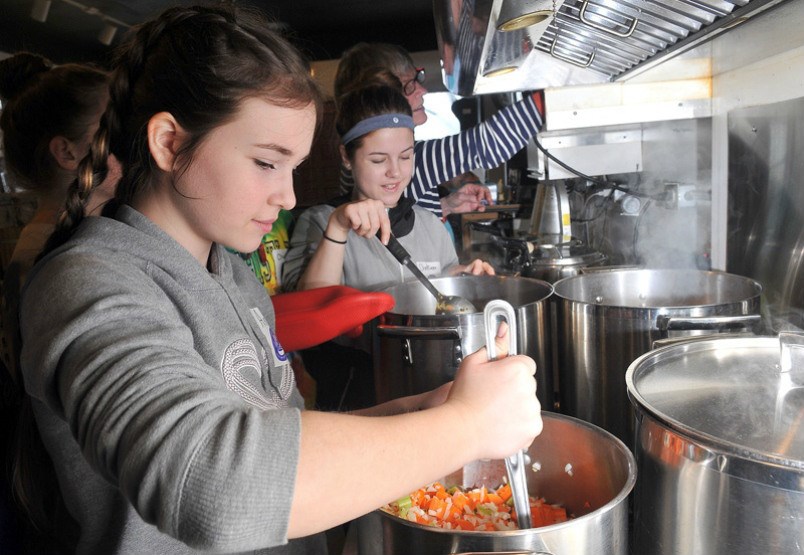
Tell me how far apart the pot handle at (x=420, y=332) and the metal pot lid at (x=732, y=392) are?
268 millimetres

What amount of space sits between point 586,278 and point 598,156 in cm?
61

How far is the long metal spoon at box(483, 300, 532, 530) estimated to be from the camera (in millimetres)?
583

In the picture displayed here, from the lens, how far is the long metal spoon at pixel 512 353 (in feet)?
1.91

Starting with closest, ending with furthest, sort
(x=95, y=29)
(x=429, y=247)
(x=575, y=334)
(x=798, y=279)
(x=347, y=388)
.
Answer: (x=575, y=334) → (x=798, y=279) → (x=347, y=388) → (x=429, y=247) → (x=95, y=29)

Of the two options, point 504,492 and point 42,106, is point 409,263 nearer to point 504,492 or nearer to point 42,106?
point 504,492

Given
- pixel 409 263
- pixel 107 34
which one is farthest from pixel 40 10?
pixel 409 263

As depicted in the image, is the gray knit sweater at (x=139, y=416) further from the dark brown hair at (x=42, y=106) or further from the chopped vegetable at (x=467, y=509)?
the dark brown hair at (x=42, y=106)

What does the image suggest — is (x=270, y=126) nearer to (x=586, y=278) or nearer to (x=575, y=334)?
(x=575, y=334)

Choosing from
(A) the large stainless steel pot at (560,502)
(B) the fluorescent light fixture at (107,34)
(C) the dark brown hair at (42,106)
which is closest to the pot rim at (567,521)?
(A) the large stainless steel pot at (560,502)

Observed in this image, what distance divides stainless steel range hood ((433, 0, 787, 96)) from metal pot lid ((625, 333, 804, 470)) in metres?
0.42

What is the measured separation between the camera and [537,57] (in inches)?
49.5

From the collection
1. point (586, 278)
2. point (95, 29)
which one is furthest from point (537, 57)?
point (95, 29)

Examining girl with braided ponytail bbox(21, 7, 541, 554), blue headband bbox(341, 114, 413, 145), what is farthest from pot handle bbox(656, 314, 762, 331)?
blue headband bbox(341, 114, 413, 145)

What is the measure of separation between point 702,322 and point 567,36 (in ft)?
1.93
